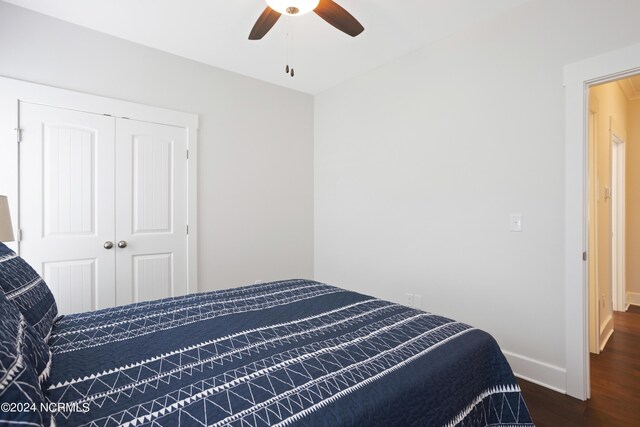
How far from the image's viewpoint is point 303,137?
4.09 m

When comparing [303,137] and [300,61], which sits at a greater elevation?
[300,61]

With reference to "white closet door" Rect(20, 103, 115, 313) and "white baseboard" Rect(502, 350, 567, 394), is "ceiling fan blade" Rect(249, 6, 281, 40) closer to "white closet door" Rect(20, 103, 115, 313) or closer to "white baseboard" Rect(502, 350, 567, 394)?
"white closet door" Rect(20, 103, 115, 313)

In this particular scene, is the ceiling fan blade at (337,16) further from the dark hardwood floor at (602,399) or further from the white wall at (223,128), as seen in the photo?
the dark hardwood floor at (602,399)

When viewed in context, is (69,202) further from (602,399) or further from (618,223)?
(618,223)

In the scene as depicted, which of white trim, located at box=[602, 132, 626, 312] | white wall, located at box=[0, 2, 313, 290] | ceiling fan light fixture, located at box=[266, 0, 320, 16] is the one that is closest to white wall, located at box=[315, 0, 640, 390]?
white wall, located at box=[0, 2, 313, 290]

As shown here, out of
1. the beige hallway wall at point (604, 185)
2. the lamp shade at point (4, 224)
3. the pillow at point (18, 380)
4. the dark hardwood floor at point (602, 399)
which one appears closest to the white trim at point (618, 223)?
the beige hallway wall at point (604, 185)

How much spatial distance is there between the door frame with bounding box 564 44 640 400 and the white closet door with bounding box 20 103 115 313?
342cm

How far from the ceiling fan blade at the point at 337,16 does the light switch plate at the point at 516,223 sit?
1.71m

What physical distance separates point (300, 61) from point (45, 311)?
279 centimetres

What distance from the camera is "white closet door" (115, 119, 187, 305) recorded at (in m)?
2.82

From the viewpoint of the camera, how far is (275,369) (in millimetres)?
1117

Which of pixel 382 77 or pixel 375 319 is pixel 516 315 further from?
pixel 382 77

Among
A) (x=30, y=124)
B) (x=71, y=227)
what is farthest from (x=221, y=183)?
(x=30, y=124)

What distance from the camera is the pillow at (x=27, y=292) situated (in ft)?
4.08
